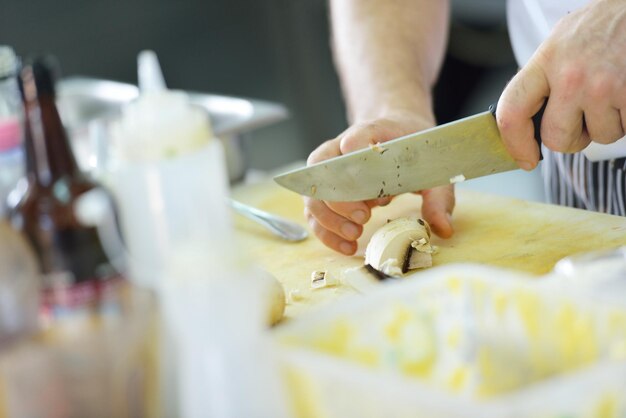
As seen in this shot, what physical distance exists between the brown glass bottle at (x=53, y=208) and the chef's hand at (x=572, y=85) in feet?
2.20

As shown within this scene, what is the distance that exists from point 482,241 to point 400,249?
15 centimetres

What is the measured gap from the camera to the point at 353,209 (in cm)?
139

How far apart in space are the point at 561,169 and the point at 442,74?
1919 mm

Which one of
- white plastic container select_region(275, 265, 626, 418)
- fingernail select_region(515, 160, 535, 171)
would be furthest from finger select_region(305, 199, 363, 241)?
white plastic container select_region(275, 265, 626, 418)

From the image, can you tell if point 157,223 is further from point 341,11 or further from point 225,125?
point 341,11

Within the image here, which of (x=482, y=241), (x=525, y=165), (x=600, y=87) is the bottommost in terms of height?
(x=482, y=241)

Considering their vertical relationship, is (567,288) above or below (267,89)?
above

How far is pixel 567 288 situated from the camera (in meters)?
0.73

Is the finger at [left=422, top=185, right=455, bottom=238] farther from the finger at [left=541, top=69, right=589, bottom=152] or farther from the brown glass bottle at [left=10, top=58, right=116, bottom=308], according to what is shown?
the brown glass bottle at [left=10, top=58, right=116, bottom=308]

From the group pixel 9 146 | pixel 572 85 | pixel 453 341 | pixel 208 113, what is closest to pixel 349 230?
pixel 572 85

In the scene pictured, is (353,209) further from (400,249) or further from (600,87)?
(600,87)

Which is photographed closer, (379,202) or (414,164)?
(414,164)

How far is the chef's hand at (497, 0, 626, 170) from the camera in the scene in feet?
4.04

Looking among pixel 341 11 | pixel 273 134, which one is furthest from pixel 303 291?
pixel 273 134
